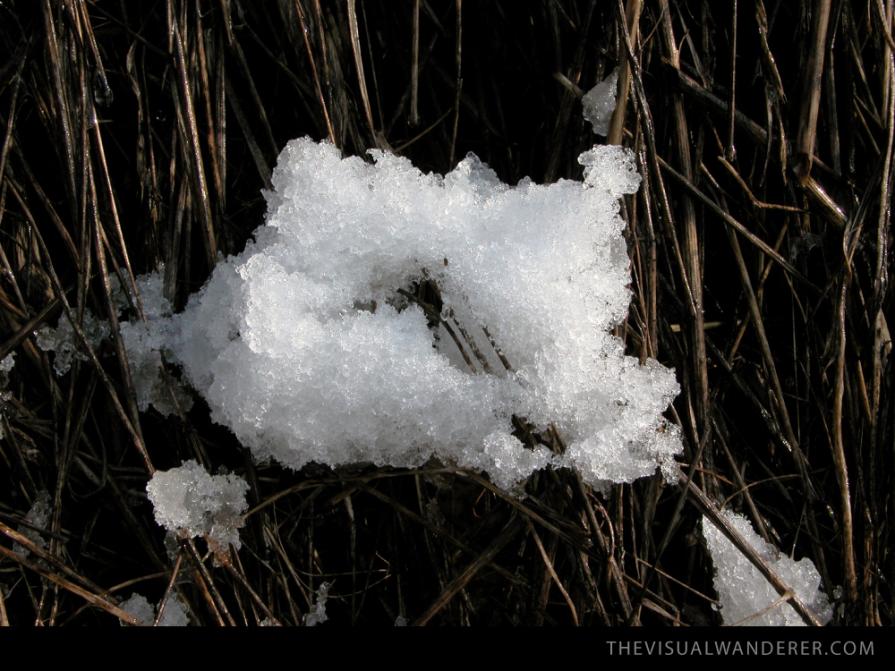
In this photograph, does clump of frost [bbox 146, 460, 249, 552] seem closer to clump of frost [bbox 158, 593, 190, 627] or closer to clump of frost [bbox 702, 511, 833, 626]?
clump of frost [bbox 158, 593, 190, 627]

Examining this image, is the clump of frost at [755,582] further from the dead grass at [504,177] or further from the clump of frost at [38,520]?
the clump of frost at [38,520]

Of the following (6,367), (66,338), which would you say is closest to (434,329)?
(66,338)

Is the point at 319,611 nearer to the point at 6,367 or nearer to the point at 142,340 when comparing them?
the point at 142,340

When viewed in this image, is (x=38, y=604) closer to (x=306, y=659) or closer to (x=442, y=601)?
(x=306, y=659)

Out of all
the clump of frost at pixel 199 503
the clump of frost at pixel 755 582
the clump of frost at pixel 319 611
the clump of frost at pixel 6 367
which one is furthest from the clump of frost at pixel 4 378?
the clump of frost at pixel 755 582

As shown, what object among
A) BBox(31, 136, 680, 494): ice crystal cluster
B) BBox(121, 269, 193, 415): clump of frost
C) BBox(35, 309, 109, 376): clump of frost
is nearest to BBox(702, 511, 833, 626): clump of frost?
BBox(31, 136, 680, 494): ice crystal cluster

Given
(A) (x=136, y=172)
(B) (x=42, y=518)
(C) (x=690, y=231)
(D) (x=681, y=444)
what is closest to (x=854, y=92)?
(C) (x=690, y=231)
